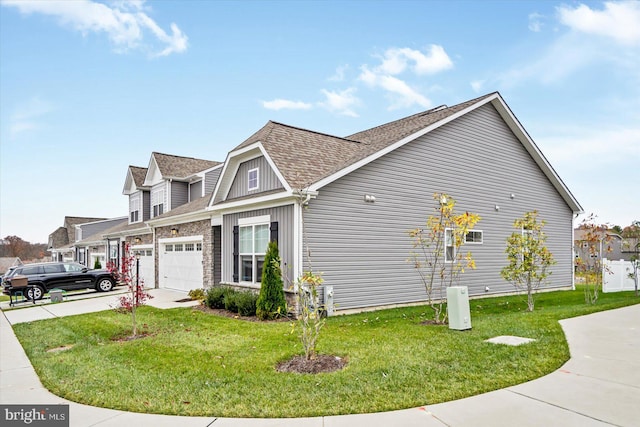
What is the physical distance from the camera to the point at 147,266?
851 inches

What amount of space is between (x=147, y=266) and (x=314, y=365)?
17824mm

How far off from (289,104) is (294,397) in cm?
2254

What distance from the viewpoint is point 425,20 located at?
1367cm

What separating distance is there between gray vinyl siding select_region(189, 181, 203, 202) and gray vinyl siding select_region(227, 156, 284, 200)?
7637mm

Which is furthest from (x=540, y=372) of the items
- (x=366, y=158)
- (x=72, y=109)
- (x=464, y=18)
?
(x=72, y=109)

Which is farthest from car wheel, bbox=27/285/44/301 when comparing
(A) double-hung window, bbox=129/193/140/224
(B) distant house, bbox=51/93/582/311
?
(A) double-hung window, bbox=129/193/140/224

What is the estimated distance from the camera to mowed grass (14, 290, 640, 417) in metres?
4.79

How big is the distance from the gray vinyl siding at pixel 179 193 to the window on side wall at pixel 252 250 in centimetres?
972

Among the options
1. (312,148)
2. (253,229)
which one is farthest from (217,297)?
(312,148)

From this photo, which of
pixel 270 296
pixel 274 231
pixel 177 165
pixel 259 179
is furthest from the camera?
pixel 177 165

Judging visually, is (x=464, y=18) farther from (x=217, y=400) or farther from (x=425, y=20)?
(x=217, y=400)

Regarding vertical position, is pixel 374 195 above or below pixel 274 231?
above

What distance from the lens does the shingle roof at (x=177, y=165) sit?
864 inches

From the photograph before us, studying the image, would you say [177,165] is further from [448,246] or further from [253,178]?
[448,246]
